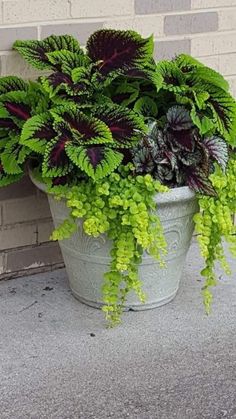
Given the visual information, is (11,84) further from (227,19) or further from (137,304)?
(227,19)

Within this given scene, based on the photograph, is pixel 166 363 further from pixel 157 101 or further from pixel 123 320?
pixel 157 101

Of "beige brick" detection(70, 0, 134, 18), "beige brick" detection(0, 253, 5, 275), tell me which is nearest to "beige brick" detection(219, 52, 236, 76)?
"beige brick" detection(70, 0, 134, 18)

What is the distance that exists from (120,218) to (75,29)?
33.8 inches

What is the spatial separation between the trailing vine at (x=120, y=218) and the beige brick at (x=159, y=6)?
33.1 inches

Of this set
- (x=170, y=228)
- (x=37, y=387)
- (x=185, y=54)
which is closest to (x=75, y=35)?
(x=185, y=54)

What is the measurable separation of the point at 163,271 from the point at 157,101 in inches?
25.6

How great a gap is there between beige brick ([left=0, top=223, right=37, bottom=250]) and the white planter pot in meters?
0.29

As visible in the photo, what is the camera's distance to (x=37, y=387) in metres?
3.34

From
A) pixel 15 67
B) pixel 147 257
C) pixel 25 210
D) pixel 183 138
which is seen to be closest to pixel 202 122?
pixel 183 138

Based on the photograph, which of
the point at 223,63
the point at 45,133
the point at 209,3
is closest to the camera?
the point at 45,133

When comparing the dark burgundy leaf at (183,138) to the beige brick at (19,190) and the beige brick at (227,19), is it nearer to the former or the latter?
the beige brick at (19,190)

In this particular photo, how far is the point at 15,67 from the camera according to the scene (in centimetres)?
390

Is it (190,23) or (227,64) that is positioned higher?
(190,23)

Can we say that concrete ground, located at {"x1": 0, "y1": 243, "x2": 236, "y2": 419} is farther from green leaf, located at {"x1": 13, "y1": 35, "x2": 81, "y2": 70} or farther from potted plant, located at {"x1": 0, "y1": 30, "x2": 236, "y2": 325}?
green leaf, located at {"x1": 13, "y1": 35, "x2": 81, "y2": 70}
